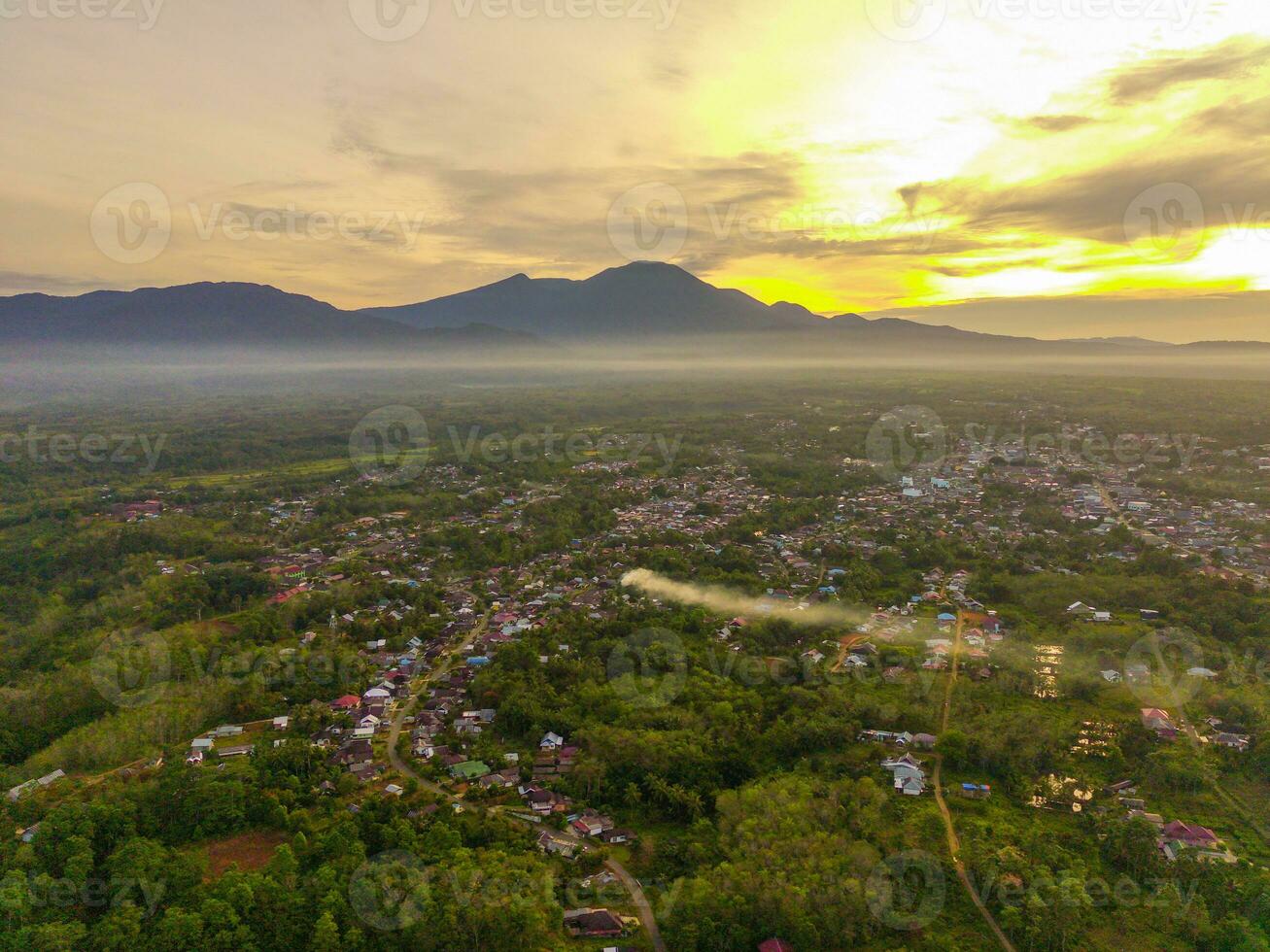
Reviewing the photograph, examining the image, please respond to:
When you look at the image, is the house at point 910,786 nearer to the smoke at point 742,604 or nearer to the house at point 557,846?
the house at point 557,846

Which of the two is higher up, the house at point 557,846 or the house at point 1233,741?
the house at point 1233,741

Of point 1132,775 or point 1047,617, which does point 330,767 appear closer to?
point 1132,775

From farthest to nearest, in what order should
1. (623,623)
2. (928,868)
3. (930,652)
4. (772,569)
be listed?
(772,569)
(623,623)
(930,652)
(928,868)

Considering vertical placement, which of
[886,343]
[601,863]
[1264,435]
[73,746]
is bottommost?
[601,863]

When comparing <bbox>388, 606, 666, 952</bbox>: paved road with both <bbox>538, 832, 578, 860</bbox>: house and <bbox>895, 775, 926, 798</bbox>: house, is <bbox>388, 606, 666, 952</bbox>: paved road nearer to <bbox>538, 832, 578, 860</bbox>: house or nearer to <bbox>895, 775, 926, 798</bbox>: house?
<bbox>538, 832, 578, 860</bbox>: house

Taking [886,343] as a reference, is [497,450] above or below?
below

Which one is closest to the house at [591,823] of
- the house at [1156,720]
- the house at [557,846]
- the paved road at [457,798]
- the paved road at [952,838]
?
the paved road at [457,798]

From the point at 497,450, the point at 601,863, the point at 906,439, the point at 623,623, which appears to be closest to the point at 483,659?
the point at 623,623
